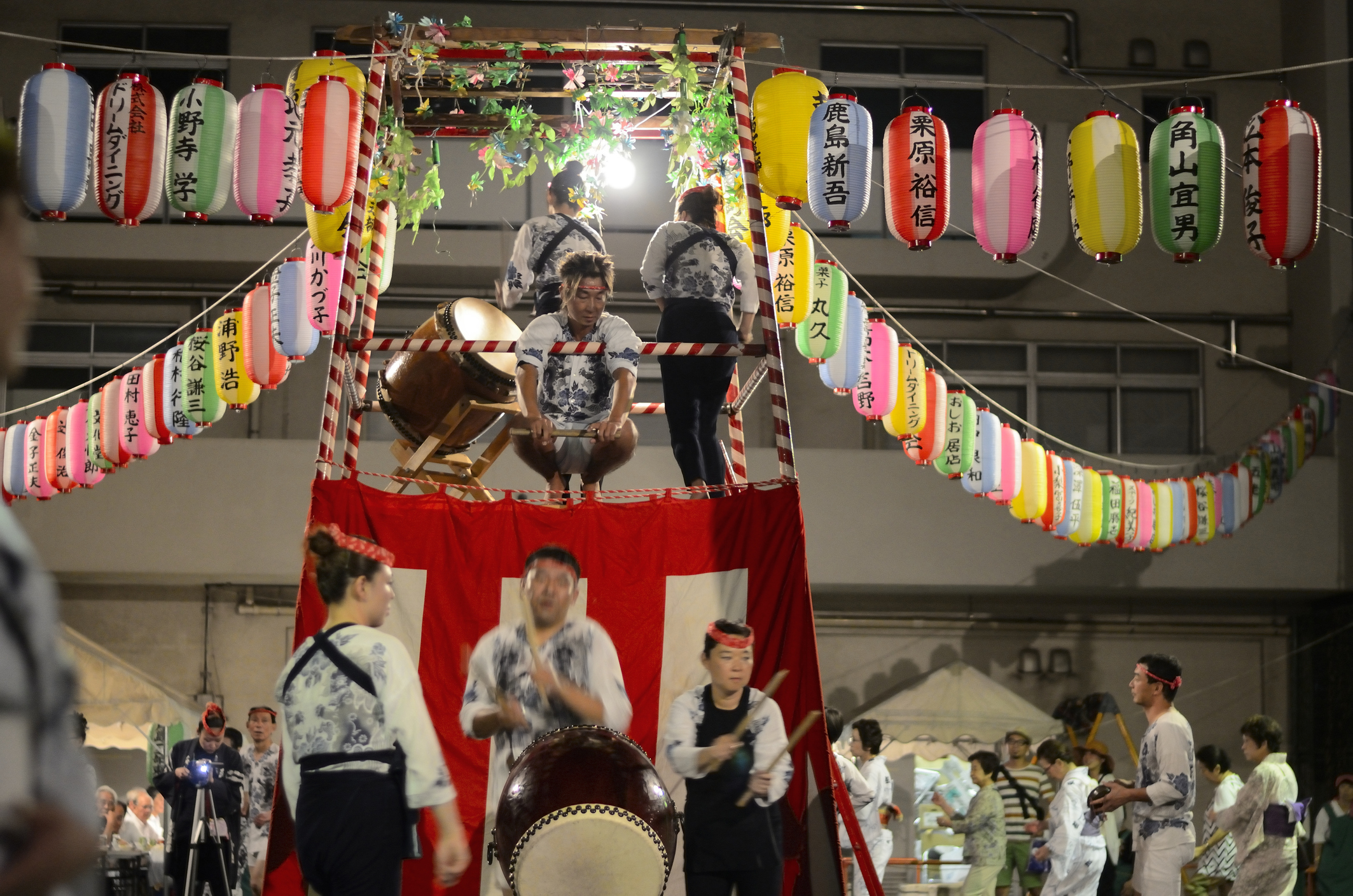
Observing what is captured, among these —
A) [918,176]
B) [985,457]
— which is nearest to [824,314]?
[918,176]

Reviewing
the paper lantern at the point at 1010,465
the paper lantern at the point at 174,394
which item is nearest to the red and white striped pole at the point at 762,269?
the paper lantern at the point at 174,394

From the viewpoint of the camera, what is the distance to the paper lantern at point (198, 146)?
7.63m

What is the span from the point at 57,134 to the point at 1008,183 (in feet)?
17.9

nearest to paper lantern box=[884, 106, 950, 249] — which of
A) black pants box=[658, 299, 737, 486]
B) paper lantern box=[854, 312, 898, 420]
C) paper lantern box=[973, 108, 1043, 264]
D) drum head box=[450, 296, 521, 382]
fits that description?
paper lantern box=[973, 108, 1043, 264]

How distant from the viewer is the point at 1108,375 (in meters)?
16.1

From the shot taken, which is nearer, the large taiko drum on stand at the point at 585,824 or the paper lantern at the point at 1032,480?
the large taiko drum on stand at the point at 585,824

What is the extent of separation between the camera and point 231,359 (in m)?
10.2

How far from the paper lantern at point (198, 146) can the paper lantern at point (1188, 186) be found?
17.7 feet

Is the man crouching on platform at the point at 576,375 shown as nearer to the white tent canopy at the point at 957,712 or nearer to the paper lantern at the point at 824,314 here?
the paper lantern at the point at 824,314

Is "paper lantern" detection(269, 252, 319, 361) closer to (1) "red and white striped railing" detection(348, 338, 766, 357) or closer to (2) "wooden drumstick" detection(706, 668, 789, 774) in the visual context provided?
(1) "red and white striped railing" detection(348, 338, 766, 357)

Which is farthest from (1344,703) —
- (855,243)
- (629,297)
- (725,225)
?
(725,225)

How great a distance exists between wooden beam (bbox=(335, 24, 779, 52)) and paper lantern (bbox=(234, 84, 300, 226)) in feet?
3.87

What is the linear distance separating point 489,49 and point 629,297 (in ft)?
29.3

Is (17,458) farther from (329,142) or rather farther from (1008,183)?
(1008,183)
